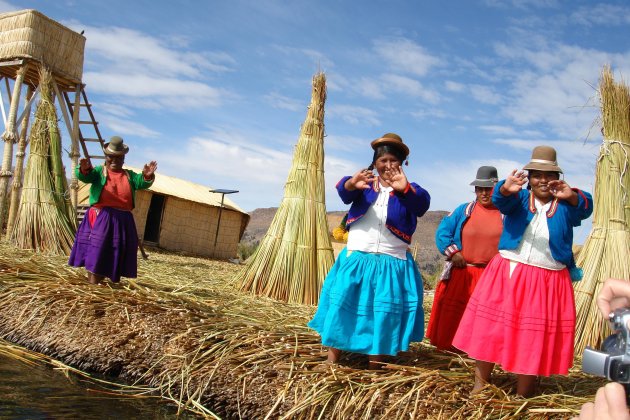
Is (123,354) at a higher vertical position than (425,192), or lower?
lower

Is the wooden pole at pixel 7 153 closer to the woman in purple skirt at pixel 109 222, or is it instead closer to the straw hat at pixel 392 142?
the woman in purple skirt at pixel 109 222

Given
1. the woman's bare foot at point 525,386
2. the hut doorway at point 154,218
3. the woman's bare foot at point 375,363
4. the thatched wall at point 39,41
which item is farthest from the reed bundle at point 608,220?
the hut doorway at point 154,218

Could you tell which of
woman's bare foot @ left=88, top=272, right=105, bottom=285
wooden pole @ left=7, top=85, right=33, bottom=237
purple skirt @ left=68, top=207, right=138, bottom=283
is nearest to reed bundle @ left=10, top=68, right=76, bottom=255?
wooden pole @ left=7, top=85, right=33, bottom=237

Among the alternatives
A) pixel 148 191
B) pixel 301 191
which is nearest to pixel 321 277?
pixel 301 191

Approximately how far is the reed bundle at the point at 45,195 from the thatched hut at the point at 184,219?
591cm

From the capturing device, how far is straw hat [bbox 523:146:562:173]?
293 centimetres

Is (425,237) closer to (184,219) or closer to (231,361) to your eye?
(184,219)

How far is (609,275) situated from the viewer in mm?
4543

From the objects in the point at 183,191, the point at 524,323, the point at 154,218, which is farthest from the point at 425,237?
the point at 524,323

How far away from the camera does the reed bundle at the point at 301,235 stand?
6.31 meters

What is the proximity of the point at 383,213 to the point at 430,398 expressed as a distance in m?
1.04

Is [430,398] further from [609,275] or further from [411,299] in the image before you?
[609,275]

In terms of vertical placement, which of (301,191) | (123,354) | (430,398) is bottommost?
(123,354)

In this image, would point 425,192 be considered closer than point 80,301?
Yes
